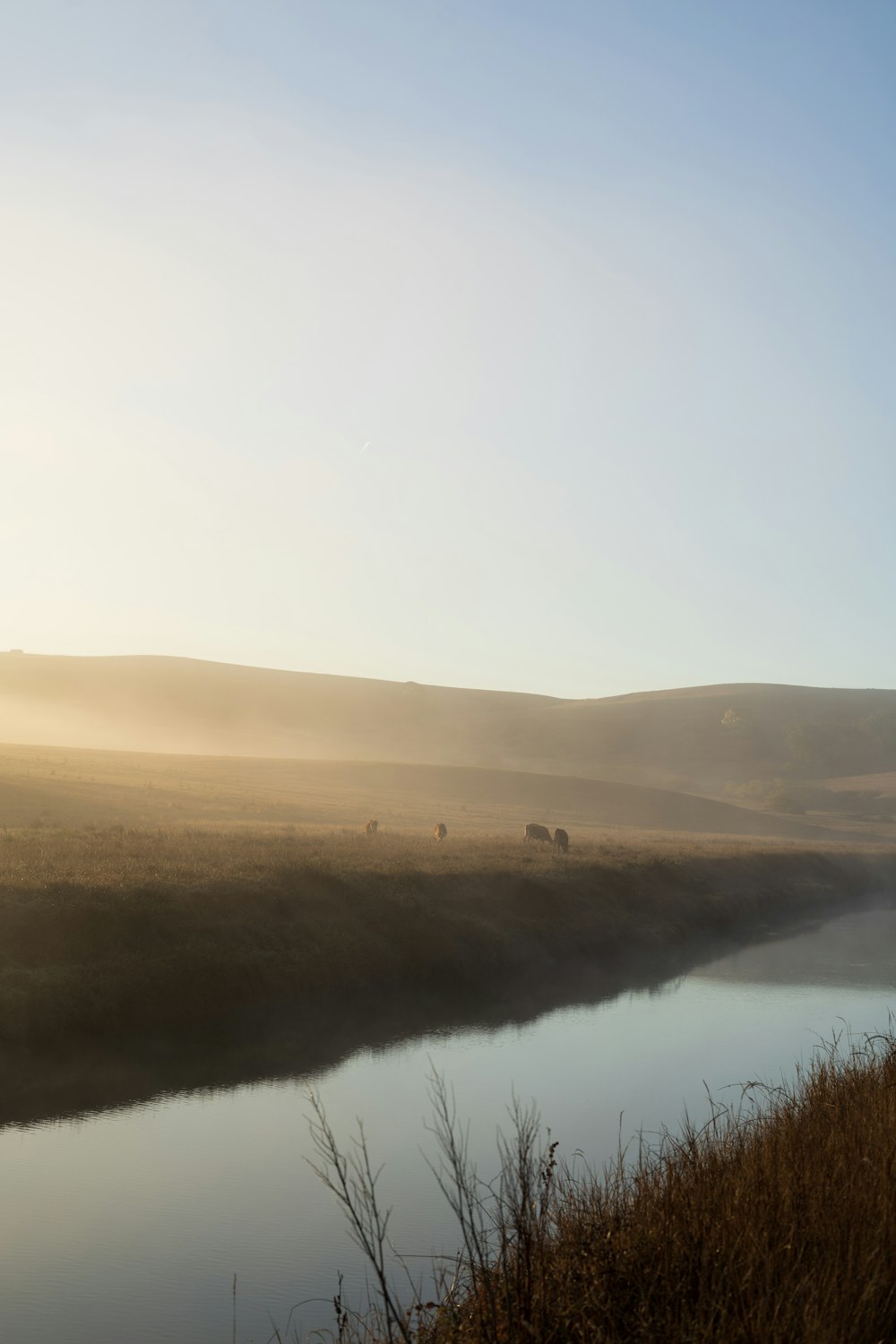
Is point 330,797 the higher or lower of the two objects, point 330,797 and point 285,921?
the higher

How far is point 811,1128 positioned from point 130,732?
114928 millimetres

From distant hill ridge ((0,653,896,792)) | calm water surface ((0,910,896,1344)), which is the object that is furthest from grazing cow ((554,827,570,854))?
distant hill ridge ((0,653,896,792))

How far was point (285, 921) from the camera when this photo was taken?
80.2 feet

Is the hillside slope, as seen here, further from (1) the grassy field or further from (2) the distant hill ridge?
(1) the grassy field

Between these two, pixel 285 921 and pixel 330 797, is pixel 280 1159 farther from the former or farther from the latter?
pixel 330 797

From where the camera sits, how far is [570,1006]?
83.4 feet

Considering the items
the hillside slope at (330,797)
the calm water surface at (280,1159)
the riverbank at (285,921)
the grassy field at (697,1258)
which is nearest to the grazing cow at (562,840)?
the riverbank at (285,921)

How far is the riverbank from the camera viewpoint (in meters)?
19.7

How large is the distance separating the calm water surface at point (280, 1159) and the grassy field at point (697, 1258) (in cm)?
339

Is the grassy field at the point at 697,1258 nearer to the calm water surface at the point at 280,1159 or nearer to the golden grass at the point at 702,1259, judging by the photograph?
the golden grass at the point at 702,1259

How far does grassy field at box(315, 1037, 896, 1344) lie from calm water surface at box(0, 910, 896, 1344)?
3394mm

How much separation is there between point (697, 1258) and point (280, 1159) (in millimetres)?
9262

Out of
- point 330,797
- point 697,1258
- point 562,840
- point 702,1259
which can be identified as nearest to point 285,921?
point 697,1258

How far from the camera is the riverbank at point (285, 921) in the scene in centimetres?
1973
